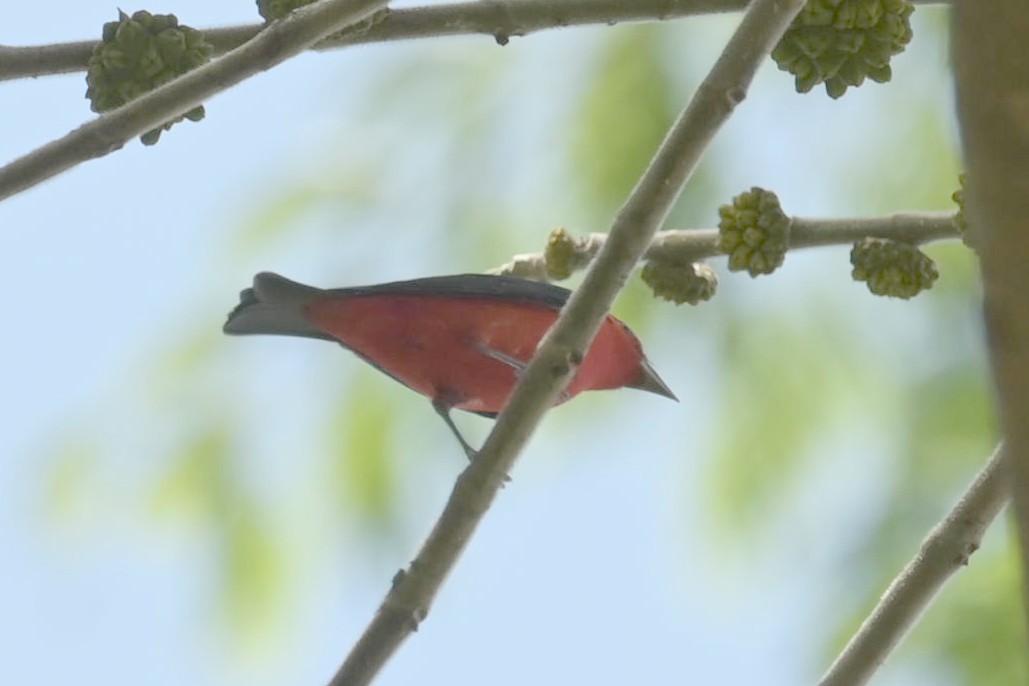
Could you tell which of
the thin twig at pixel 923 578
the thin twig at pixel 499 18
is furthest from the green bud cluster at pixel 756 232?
the thin twig at pixel 923 578

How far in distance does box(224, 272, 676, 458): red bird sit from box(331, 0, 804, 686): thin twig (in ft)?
4.41

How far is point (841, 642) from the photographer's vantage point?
386 cm

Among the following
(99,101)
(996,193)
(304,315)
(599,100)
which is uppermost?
(599,100)

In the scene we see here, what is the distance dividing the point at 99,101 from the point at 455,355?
1.38 m

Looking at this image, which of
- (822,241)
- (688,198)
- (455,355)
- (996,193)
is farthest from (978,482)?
(688,198)

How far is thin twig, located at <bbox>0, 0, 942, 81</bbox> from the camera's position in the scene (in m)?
2.42

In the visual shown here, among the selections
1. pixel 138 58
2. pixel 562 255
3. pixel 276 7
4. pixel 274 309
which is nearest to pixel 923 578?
pixel 562 255

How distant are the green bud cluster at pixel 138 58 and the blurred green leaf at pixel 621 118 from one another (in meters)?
2.01

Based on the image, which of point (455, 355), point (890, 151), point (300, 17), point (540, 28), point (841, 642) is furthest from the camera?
point (890, 151)

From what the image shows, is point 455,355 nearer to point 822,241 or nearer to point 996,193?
point 822,241

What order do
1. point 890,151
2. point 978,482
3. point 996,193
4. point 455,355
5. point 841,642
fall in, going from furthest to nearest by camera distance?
point 890,151 < point 841,642 < point 455,355 < point 978,482 < point 996,193

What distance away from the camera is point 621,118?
4.18 metres

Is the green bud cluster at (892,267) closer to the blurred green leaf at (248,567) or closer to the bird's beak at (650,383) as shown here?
the bird's beak at (650,383)

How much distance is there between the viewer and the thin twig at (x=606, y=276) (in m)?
2.05
